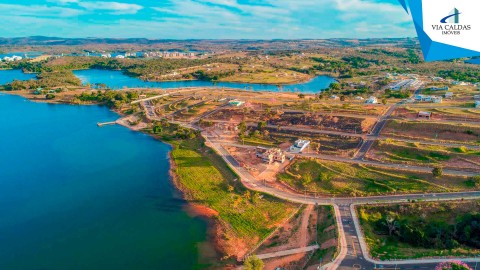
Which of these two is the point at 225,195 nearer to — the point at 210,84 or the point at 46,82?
the point at 210,84

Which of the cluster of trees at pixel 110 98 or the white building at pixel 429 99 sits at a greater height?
the white building at pixel 429 99

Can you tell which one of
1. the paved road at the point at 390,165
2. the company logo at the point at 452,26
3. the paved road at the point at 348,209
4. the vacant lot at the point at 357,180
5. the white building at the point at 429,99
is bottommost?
the paved road at the point at 348,209

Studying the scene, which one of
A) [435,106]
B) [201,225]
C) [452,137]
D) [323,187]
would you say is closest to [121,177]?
[201,225]

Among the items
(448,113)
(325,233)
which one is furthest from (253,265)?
(448,113)

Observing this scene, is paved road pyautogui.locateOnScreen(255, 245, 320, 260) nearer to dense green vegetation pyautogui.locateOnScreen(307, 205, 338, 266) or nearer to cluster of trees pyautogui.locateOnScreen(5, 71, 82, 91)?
dense green vegetation pyautogui.locateOnScreen(307, 205, 338, 266)

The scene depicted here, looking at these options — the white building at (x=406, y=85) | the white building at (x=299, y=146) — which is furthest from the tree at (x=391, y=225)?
the white building at (x=406, y=85)

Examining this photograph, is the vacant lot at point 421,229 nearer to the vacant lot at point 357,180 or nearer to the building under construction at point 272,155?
the vacant lot at point 357,180

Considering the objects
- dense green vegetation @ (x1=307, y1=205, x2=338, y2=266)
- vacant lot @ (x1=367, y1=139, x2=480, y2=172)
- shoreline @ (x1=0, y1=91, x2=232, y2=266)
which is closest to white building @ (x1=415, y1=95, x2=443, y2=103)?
vacant lot @ (x1=367, y1=139, x2=480, y2=172)
